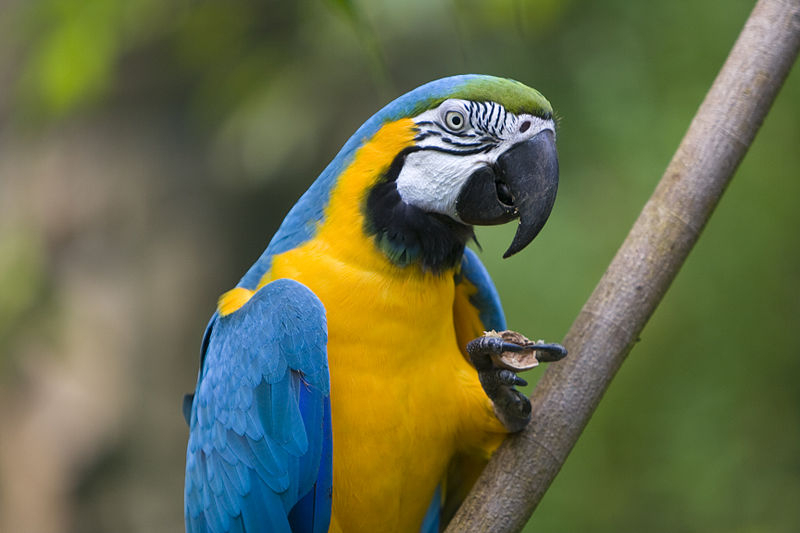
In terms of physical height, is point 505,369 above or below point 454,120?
below

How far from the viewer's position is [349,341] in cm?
152

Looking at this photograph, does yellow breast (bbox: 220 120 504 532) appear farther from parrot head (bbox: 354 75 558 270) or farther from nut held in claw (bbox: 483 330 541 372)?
nut held in claw (bbox: 483 330 541 372)

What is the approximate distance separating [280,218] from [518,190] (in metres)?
2.64

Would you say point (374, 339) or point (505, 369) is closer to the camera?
point (505, 369)

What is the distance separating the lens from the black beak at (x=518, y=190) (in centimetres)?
138

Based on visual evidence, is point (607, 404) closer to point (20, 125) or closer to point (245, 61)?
point (245, 61)

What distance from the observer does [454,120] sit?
1.44 metres

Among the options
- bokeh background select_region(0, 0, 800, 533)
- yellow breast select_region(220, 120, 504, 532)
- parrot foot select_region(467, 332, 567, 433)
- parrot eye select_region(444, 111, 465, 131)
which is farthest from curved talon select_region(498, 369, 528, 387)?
bokeh background select_region(0, 0, 800, 533)

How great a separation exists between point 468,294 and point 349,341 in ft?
1.20

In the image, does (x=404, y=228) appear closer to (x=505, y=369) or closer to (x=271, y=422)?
(x=505, y=369)

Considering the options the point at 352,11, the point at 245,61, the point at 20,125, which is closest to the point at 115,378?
the point at 20,125

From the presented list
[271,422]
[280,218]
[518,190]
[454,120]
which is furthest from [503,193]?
[280,218]

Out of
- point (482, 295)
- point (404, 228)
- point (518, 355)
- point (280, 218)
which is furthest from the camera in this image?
point (280, 218)

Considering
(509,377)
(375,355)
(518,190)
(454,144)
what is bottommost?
(509,377)
